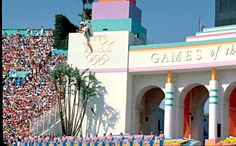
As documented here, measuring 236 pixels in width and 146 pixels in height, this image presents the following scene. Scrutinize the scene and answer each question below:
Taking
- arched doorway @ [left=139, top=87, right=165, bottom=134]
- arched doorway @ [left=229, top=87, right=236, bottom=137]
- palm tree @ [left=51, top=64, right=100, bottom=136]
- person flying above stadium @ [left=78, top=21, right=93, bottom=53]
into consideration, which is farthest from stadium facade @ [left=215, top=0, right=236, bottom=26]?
palm tree @ [left=51, top=64, right=100, bottom=136]

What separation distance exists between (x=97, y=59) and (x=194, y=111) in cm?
759

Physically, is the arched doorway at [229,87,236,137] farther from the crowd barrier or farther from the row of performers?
Answer: the crowd barrier

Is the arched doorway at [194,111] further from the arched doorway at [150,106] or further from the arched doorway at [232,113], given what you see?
the arched doorway at [150,106]

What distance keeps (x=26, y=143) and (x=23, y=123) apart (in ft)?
16.3

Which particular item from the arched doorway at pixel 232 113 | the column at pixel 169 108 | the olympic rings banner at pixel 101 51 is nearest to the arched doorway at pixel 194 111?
the arched doorway at pixel 232 113

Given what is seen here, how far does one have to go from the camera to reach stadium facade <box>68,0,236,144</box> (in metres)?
28.8

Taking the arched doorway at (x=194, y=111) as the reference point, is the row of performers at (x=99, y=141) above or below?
below

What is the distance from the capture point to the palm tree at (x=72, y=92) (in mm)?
30780

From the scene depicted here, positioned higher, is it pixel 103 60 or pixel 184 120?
pixel 103 60

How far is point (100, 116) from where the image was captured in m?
31.6

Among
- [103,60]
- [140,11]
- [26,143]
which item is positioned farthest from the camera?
[140,11]

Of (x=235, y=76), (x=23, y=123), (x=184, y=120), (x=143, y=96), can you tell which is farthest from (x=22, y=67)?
(x=235, y=76)

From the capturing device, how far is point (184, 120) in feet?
110

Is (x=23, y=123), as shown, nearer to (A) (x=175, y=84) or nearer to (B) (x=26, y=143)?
(B) (x=26, y=143)
